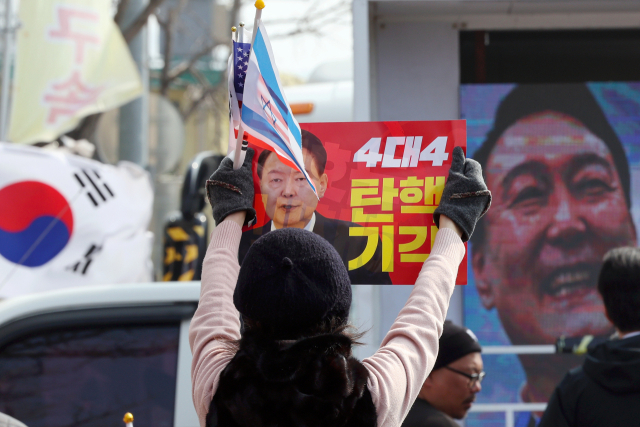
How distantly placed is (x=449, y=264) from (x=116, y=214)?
173 inches

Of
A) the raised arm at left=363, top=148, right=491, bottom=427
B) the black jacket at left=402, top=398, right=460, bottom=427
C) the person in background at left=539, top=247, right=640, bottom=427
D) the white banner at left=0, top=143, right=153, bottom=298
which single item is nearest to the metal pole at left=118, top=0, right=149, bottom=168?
the white banner at left=0, top=143, right=153, bottom=298

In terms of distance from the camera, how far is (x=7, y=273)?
4914mm

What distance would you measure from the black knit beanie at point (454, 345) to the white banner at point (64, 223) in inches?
129

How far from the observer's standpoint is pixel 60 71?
720 centimetres

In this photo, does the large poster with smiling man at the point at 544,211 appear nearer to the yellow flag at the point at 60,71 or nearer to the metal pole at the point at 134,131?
the yellow flag at the point at 60,71

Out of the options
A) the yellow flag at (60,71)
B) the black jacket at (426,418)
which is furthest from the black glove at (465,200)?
the yellow flag at (60,71)

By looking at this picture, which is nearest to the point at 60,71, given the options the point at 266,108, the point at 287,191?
the point at 287,191

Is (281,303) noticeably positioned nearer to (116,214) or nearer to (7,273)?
(7,273)

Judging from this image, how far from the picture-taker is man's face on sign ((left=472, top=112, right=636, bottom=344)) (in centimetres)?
357

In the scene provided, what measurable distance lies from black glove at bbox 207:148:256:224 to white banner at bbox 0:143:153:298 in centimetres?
349

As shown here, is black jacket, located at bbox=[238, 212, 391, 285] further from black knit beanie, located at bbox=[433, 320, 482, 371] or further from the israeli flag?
black knit beanie, located at bbox=[433, 320, 482, 371]

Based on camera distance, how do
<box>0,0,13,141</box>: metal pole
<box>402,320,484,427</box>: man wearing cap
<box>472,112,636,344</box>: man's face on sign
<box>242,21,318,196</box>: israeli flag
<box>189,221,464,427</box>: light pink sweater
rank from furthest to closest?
<box>0,0,13,141</box>: metal pole < <box>472,112,636,344</box>: man's face on sign < <box>402,320,484,427</box>: man wearing cap < <box>242,21,318,196</box>: israeli flag < <box>189,221,464,427</box>: light pink sweater

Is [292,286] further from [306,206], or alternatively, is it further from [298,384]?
[306,206]

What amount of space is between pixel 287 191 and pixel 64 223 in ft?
12.6
